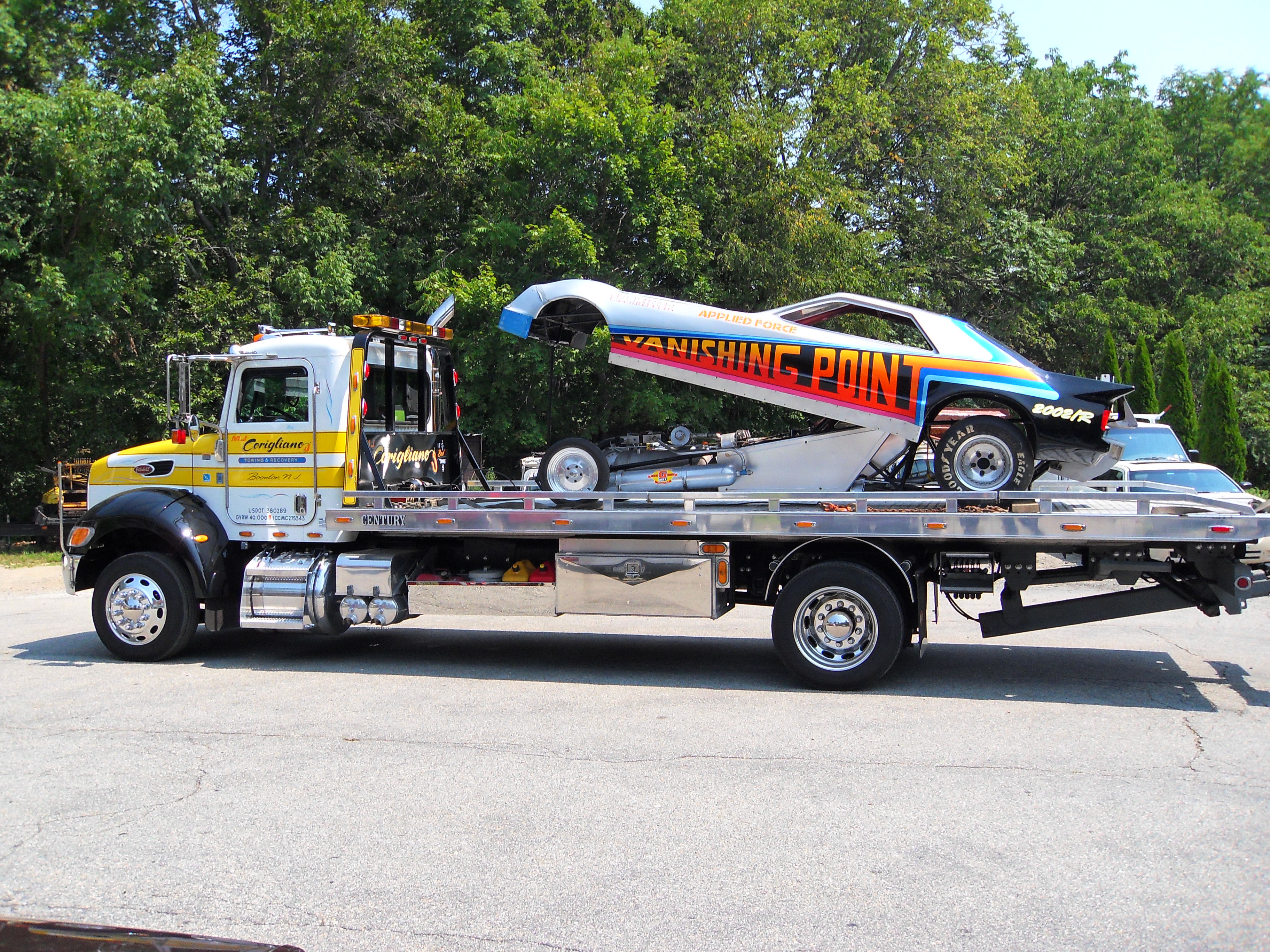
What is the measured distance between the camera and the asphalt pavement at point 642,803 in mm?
4055

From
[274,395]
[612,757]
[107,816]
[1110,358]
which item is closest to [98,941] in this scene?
[107,816]

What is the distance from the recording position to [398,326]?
370 inches

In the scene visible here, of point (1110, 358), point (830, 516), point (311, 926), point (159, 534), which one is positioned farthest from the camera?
point (1110, 358)

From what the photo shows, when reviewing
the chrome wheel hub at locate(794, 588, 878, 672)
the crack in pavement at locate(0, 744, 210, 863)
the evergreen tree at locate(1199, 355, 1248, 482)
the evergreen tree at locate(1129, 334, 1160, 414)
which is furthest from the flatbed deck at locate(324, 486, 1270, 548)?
the evergreen tree at locate(1199, 355, 1248, 482)

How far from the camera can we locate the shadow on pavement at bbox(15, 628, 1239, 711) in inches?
315

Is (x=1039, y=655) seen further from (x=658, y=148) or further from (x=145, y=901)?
(x=658, y=148)

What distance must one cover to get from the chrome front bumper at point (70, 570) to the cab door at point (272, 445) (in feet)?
4.87

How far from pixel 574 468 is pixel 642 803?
413 cm

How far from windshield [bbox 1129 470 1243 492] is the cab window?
10.5m

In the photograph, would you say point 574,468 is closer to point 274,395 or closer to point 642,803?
point 274,395

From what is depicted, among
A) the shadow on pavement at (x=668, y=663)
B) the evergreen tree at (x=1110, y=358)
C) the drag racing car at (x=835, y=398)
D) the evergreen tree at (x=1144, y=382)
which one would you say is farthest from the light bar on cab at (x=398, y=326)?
the evergreen tree at (x=1144, y=382)

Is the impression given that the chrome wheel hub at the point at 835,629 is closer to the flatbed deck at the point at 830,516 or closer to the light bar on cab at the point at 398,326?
the flatbed deck at the point at 830,516

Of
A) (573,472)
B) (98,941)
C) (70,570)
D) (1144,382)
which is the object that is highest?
(1144,382)

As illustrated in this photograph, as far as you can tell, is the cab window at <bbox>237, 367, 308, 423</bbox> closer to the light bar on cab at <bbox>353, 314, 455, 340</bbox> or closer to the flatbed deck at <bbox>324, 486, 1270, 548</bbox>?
the light bar on cab at <bbox>353, 314, 455, 340</bbox>
